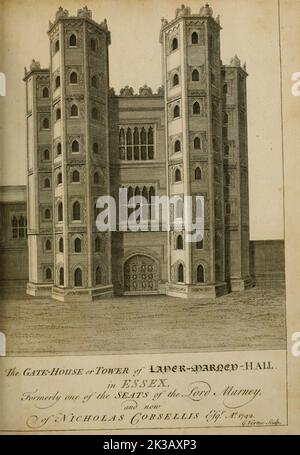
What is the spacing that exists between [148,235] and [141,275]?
254 millimetres

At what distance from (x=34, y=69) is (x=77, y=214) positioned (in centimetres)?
91

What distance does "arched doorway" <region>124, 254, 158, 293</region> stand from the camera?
293 centimetres

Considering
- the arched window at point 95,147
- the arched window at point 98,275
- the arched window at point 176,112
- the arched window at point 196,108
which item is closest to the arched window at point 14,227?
the arched window at point 98,275

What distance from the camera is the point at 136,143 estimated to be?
3180mm

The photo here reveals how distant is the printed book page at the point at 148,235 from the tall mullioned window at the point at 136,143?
5.3 inches

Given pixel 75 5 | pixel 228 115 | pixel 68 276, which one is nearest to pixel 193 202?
pixel 228 115

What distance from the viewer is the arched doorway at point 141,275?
2.93 metres

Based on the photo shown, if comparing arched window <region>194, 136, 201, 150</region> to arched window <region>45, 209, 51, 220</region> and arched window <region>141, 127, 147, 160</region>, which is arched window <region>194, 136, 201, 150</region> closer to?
arched window <region>141, 127, 147, 160</region>

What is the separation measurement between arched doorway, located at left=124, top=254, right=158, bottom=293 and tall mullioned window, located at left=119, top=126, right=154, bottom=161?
0.68 meters

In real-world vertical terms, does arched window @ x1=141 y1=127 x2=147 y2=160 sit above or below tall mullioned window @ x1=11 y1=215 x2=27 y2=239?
above

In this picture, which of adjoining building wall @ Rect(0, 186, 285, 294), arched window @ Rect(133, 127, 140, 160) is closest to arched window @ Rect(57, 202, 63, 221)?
adjoining building wall @ Rect(0, 186, 285, 294)

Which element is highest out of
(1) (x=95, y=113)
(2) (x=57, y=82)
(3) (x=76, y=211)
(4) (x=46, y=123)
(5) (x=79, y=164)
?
(2) (x=57, y=82)

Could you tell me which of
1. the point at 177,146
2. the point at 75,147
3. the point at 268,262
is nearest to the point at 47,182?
the point at 75,147

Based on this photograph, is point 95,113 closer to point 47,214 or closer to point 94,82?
point 94,82
